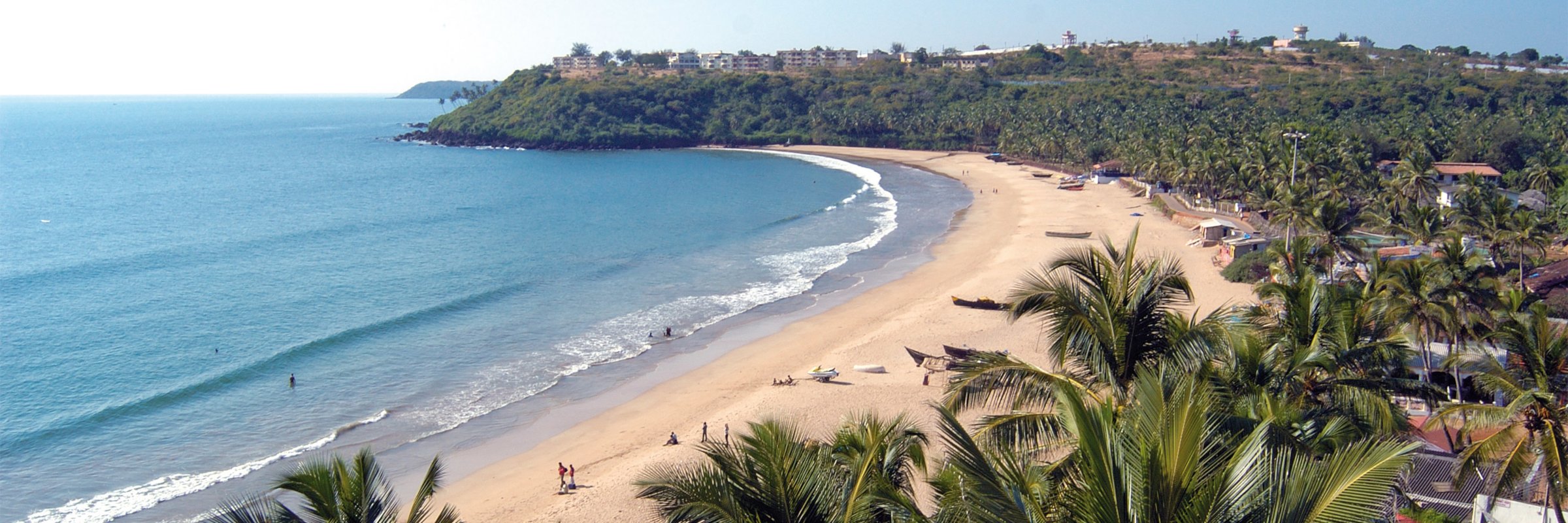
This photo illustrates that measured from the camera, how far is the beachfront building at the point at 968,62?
6462 inches

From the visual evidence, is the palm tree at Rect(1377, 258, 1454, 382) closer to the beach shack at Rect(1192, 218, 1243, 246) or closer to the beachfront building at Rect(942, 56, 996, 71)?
the beach shack at Rect(1192, 218, 1243, 246)

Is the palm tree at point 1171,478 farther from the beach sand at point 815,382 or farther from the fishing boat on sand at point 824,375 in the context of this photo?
the fishing boat on sand at point 824,375

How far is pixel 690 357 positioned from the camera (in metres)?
33.8

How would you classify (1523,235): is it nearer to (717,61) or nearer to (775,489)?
(775,489)

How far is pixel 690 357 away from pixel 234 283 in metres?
23.2

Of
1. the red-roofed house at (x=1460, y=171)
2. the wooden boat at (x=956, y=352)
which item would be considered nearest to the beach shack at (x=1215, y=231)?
the red-roofed house at (x=1460, y=171)

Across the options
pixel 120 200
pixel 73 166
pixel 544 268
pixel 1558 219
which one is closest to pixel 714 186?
pixel 544 268

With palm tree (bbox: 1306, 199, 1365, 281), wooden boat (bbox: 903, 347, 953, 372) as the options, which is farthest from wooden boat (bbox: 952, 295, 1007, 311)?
palm tree (bbox: 1306, 199, 1365, 281)

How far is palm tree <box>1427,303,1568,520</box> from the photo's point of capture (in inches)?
455

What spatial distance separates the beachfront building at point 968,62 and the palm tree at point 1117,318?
15327cm

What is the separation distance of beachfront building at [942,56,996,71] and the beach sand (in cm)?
11297

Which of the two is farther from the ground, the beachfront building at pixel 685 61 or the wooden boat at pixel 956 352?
the beachfront building at pixel 685 61

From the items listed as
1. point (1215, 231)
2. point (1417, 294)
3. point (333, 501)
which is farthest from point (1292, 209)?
point (333, 501)

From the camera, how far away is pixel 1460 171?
57125 millimetres
